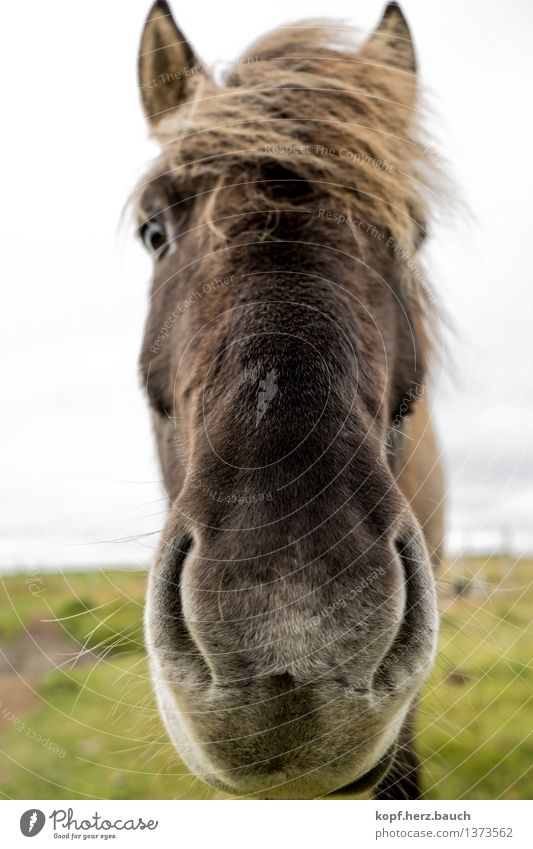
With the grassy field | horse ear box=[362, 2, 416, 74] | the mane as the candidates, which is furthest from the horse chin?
horse ear box=[362, 2, 416, 74]

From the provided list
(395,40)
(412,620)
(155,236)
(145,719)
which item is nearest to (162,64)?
(155,236)

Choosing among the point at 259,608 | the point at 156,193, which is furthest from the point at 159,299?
the point at 259,608

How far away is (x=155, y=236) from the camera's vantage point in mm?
1639

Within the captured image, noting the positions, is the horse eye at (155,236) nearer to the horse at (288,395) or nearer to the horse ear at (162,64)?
the horse at (288,395)

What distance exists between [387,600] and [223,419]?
38cm

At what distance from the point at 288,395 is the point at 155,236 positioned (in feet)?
2.59

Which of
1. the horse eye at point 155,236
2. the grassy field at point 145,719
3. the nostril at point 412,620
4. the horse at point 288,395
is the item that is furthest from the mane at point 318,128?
the grassy field at point 145,719

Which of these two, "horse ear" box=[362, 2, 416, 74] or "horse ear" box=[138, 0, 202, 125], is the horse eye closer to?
"horse ear" box=[138, 0, 202, 125]

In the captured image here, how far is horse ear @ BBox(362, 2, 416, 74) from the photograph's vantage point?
1.67 m

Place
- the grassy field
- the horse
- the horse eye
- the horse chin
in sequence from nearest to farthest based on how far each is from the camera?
the horse < the horse chin < the horse eye < the grassy field

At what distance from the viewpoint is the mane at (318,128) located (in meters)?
1.39

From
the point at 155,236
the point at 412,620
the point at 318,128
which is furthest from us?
the point at 155,236

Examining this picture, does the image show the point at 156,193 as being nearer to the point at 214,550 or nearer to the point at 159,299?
the point at 159,299

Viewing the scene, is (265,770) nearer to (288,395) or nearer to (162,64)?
(288,395)
